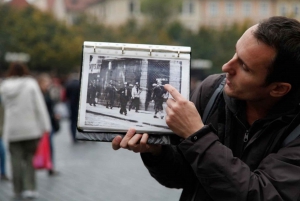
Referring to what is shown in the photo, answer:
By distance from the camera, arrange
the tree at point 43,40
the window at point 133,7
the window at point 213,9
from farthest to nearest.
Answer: the window at point 133,7
the window at point 213,9
the tree at point 43,40

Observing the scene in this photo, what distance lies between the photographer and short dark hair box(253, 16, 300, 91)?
214cm

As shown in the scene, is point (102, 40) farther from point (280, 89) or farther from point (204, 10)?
point (280, 89)

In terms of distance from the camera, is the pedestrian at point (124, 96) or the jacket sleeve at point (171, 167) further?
the jacket sleeve at point (171, 167)

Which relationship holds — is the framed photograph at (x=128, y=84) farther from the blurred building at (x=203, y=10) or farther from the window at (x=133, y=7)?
the window at (x=133, y=7)

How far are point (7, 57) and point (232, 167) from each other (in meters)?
42.3

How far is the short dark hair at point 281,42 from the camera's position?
2.14 metres

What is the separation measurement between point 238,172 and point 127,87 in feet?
1.52

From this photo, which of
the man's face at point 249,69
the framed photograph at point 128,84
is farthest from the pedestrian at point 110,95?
the man's face at point 249,69

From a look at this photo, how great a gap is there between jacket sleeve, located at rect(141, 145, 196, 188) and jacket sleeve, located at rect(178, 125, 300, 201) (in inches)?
7.4

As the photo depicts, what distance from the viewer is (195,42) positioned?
6166 centimetres

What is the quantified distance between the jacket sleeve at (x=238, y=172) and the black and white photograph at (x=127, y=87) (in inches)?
7.0

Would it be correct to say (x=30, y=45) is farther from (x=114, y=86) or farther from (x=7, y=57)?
(x=114, y=86)

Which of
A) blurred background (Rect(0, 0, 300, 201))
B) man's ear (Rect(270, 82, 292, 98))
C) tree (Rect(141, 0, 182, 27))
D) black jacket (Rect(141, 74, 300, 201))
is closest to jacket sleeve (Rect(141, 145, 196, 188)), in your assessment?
black jacket (Rect(141, 74, 300, 201))

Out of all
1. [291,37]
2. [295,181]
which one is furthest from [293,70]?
[295,181]
